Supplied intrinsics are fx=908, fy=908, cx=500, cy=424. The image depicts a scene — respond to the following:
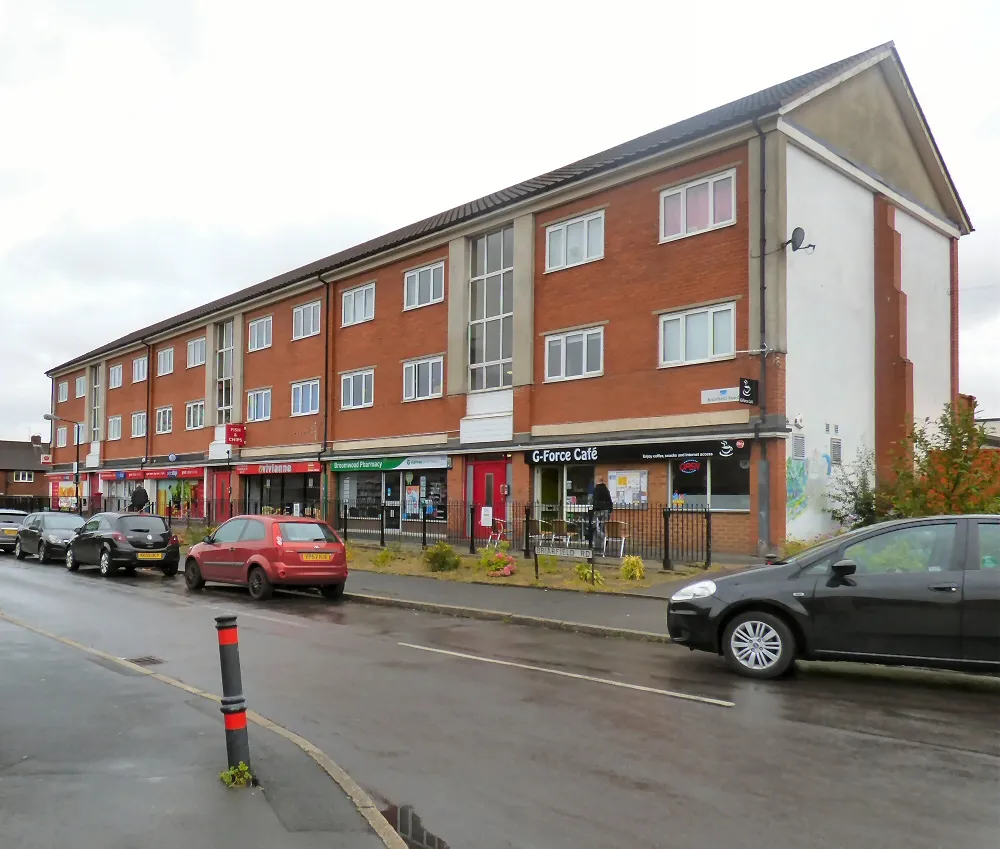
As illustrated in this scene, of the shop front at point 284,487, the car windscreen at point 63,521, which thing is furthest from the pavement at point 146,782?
the shop front at point 284,487

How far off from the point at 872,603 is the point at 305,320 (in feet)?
99.1

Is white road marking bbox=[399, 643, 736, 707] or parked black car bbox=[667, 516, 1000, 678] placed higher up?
parked black car bbox=[667, 516, 1000, 678]

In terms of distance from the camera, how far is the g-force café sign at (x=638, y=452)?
1941cm

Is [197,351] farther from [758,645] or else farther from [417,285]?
[758,645]

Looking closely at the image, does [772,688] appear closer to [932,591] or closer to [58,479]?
[932,591]

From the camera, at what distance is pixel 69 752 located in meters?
5.48

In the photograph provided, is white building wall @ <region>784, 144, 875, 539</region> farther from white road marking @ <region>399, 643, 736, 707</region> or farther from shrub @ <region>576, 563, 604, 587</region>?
white road marking @ <region>399, 643, 736, 707</region>

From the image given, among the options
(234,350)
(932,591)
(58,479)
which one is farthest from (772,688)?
A: (58,479)

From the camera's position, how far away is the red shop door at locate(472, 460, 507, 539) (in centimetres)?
2516

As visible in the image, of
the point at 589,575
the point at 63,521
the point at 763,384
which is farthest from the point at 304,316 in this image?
the point at 589,575

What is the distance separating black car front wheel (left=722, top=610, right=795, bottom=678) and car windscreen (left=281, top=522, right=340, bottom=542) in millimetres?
8993

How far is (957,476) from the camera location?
15.8 metres

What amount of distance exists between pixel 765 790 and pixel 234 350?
124 ft

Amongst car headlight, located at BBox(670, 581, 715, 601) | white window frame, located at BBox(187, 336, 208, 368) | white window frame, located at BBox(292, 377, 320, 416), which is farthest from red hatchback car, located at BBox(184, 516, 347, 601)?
white window frame, located at BBox(187, 336, 208, 368)
